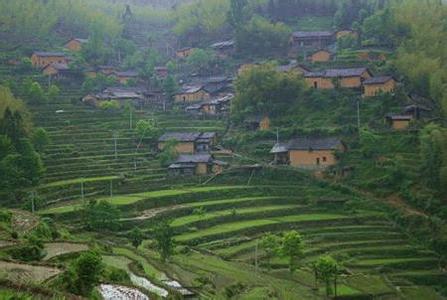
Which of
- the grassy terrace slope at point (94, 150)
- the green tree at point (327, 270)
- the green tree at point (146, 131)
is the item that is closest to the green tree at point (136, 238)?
the grassy terrace slope at point (94, 150)

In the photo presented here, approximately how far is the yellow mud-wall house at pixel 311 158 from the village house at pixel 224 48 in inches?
893

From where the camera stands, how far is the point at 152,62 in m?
55.8

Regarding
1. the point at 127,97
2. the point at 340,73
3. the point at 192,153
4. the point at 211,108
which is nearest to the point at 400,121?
the point at 340,73

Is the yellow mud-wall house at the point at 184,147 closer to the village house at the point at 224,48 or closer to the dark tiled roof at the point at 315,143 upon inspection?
the dark tiled roof at the point at 315,143

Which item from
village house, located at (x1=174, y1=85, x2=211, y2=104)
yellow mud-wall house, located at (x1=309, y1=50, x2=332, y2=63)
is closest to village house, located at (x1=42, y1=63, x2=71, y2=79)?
village house, located at (x1=174, y1=85, x2=211, y2=104)

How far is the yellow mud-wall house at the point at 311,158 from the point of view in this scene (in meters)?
35.6

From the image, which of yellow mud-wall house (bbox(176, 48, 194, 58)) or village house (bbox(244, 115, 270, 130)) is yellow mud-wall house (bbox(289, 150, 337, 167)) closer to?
village house (bbox(244, 115, 270, 130))

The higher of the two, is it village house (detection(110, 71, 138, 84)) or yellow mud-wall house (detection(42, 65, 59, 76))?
yellow mud-wall house (detection(42, 65, 59, 76))

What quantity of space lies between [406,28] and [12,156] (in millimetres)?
28778

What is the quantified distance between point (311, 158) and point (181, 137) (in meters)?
8.13

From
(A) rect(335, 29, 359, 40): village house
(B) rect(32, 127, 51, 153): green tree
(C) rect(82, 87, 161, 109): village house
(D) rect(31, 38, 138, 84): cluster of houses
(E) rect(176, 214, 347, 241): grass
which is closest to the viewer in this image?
(E) rect(176, 214, 347, 241): grass

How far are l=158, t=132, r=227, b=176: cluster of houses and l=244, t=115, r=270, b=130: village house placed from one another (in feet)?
7.48

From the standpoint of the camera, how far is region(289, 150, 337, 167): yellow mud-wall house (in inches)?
1403

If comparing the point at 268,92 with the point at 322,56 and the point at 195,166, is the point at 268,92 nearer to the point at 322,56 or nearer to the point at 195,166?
the point at 195,166
